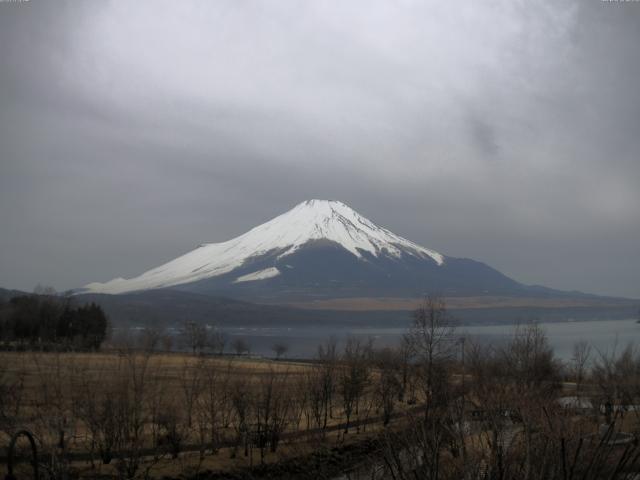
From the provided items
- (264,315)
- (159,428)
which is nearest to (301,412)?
(159,428)

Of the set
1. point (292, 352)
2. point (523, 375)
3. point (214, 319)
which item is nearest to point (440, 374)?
point (523, 375)

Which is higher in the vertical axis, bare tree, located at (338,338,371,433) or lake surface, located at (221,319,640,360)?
bare tree, located at (338,338,371,433)

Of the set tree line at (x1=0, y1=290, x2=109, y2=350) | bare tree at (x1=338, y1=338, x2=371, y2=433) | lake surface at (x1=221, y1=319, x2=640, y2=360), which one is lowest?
lake surface at (x1=221, y1=319, x2=640, y2=360)

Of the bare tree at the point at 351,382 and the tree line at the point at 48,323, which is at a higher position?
the tree line at the point at 48,323

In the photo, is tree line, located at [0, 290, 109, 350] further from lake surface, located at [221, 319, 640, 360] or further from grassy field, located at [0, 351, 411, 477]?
grassy field, located at [0, 351, 411, 477]

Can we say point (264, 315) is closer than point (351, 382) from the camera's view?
No

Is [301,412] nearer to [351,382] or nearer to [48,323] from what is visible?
[351,382]

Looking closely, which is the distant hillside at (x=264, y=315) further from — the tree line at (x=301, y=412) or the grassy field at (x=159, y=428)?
the grassy field at (x=159, y=428)

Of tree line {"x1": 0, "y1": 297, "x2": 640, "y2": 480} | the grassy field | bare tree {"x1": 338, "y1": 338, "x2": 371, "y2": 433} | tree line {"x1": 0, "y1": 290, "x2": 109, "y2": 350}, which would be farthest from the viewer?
tree line {"x1": 0, "y1": 290, "x2": 109, "y2": 350}

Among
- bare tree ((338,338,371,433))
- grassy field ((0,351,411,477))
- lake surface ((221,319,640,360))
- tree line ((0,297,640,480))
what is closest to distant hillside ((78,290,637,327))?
lake surface ((221,319,640,360))

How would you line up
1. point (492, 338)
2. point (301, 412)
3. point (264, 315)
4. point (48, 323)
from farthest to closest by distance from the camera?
point (264, 315)
point (492, 338)
point (48, 323)
point (301, 412)

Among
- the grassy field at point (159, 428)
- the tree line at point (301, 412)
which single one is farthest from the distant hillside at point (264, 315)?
the grassy field at point (159, 428)

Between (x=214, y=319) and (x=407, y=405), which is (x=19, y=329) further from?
(x=214, y=319)

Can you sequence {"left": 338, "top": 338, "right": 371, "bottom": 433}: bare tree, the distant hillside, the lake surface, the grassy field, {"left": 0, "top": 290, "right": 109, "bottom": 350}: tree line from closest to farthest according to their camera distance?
the grassy field → {"left": 338, "top": 338, "right": 371, "bottom": 433}: bare tree → {"left": 0, "top": 290, "right": 109, "bottom": 350}: tree line → the lake surface → the distant hillside
